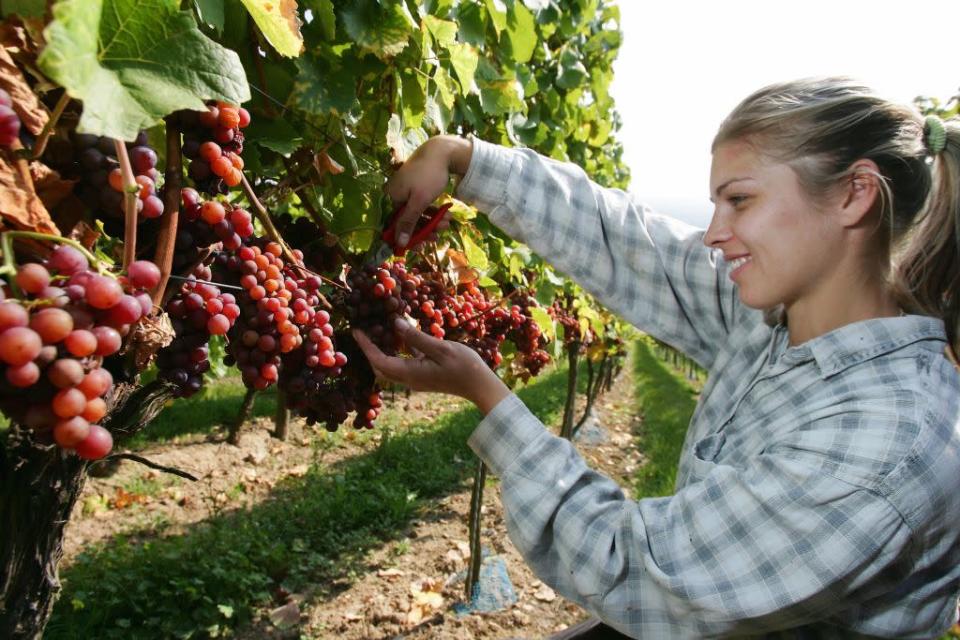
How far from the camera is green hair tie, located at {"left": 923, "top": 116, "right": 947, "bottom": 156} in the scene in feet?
5.30

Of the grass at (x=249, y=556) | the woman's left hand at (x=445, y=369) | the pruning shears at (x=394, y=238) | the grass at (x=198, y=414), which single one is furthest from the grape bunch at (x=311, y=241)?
the grass at (x=198, y=414)

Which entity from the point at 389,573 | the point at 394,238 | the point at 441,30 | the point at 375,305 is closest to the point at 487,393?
the point at 375,305

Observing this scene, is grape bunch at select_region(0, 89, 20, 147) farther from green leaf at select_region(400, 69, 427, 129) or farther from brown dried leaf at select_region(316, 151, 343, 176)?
green leaf at select_region(400, 69, 427, 129)

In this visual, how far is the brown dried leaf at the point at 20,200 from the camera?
771mm

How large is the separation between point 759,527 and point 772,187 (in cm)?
82

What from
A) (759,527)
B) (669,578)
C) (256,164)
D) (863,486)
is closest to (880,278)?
(863,486)

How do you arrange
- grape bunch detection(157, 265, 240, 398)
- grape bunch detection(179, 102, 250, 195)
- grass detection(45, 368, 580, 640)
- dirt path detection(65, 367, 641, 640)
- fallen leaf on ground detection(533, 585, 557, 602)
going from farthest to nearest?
fallen leaf on ground detection(533, 585, 557, 602) → dirt path detection(65, 367, 641, 640) → grass detection(45, 368, 580, 640) → grape bunch detection(157, 265, 240, 398) → grape bunch detection(179, 102, 250, 195)

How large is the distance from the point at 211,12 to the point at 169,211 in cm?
42

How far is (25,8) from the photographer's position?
2.85 feet

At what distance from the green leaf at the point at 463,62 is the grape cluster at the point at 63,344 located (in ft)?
5.30

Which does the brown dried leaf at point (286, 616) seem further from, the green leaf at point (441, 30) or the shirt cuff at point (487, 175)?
the green leaf at point (441, 30)

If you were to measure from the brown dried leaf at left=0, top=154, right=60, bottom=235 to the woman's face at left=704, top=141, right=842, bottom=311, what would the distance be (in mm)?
1452

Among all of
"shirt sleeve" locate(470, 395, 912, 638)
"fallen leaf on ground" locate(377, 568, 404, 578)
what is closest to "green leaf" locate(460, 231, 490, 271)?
"shirt sleeve" locate(470, 395, 912, 638)

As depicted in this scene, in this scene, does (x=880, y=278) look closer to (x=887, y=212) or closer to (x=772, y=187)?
(x=887, y=212)
